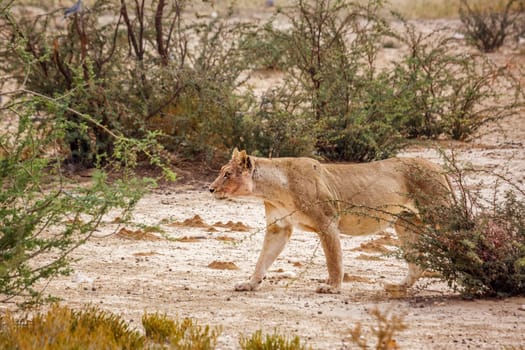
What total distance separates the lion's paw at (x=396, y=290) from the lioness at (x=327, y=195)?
0.06 ft

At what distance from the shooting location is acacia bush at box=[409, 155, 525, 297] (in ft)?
24.5

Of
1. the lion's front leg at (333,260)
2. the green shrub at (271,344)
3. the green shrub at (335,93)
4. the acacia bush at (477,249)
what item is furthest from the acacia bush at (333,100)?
the green shrub at (271,344)

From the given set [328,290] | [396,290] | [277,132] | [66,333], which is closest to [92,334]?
[66,333]

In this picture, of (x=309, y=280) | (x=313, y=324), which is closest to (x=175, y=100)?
(x=309, y=280)

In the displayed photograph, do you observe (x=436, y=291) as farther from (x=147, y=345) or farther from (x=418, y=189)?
(x=147, y=345)

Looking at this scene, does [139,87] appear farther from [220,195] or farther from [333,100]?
[220,195]

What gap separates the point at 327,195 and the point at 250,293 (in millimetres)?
1094

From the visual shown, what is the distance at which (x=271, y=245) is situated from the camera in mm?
8602

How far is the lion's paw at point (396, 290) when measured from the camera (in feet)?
26.4

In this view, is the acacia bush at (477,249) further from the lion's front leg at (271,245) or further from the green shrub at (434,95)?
the green shrub at (434,95)

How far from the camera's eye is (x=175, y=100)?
1411 cm

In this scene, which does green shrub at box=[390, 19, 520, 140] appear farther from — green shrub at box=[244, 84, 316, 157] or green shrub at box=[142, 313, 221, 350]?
green shrub at box=[142, 313, 221, 350]

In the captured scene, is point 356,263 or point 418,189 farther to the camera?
point 356,263

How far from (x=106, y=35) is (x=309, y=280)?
6979mm
